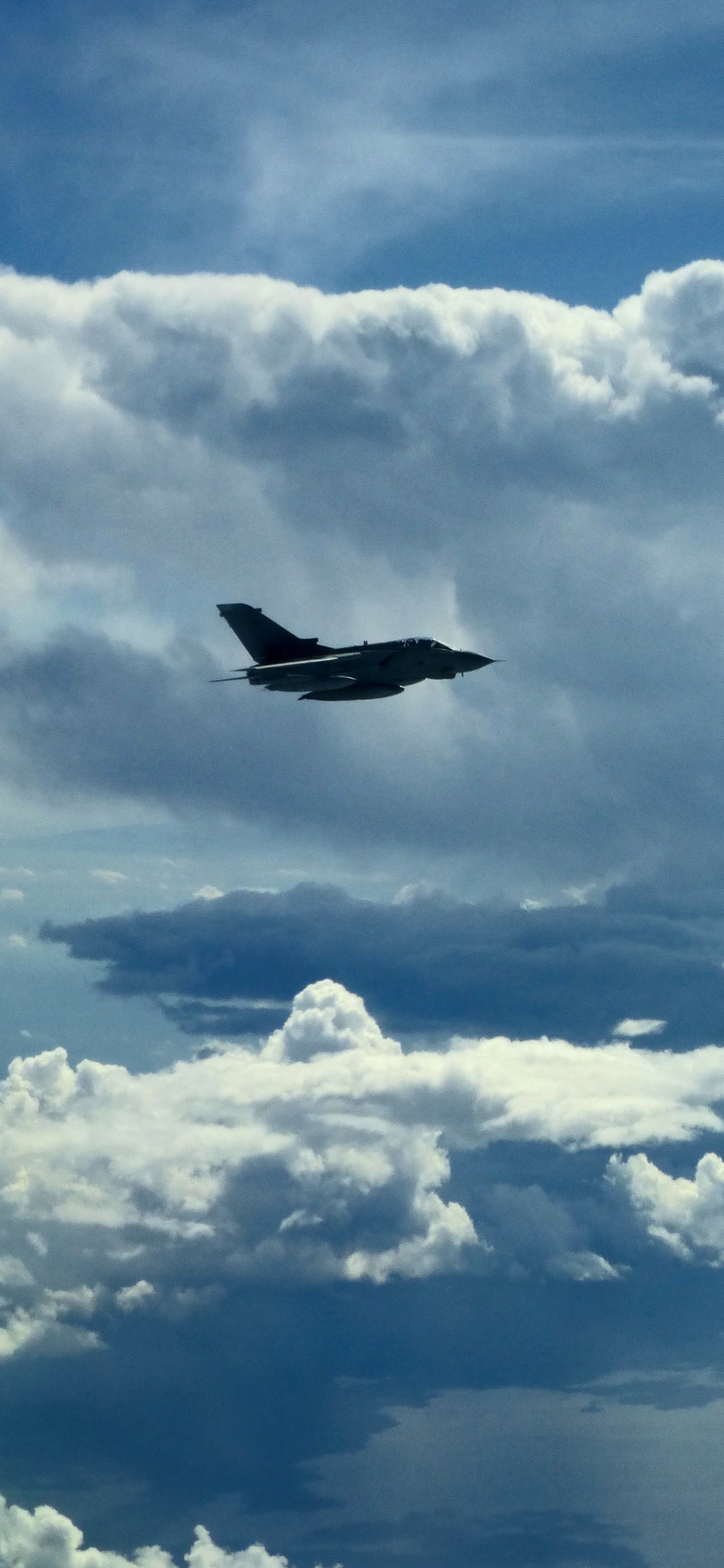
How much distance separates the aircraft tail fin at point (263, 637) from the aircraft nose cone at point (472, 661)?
2405 cm

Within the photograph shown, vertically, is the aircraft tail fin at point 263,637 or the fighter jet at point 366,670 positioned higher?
the aircraft tail fin at point 263,637

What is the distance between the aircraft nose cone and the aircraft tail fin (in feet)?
78.9

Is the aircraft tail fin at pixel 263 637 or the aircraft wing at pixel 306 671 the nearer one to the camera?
the aircraft wing at pixel 306 671

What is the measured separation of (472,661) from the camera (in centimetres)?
17038

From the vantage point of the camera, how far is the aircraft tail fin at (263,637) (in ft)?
593

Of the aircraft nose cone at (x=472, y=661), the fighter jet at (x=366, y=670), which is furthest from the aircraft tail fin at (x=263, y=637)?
the aircraft nose cone at (x=472, y=661)

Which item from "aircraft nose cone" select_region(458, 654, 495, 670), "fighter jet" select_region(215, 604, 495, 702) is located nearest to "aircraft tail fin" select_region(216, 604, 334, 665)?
"fighter jet" select_region(215, 604, 495, 702)

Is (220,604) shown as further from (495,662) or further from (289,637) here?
(495,662)

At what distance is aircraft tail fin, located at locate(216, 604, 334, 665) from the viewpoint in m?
181

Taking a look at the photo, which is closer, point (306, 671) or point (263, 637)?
point (306, 671)

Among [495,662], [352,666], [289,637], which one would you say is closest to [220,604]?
[289,637]

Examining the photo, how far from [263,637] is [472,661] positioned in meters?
32.1

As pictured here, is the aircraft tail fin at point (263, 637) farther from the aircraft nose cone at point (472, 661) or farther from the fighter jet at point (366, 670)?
the aircraft nose cone at point (472, 661)

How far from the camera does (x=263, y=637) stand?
597 feet
